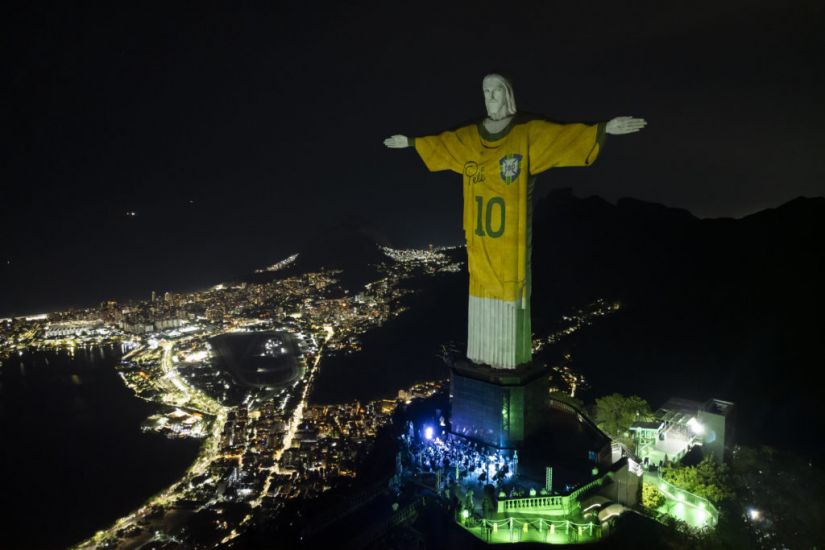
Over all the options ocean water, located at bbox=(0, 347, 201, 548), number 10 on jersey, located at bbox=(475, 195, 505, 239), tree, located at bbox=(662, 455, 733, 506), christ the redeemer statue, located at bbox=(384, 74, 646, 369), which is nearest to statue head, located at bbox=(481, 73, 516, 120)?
christ the redeemer statue, located at bbox=(384, 74, 646, 369)

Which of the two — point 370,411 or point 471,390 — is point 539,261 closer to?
point 370,411

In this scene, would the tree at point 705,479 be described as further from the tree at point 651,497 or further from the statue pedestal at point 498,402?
the statue pedestal at point 498,402

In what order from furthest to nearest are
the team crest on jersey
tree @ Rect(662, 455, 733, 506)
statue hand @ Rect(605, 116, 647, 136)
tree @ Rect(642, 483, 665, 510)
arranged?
tree @ Rect(642, 483, 665, 510)
tree @ Rect(662, 455, 733, 506)
the team crest on jersey
statue hand @ Rect(605, 116, 647, 136)

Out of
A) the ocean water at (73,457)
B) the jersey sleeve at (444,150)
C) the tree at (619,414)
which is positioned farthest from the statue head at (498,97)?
the ocean water at (73,457)

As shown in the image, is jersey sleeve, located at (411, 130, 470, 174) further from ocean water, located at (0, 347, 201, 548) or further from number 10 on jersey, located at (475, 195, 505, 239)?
ocean water, located at (0, 347, 201, 548)

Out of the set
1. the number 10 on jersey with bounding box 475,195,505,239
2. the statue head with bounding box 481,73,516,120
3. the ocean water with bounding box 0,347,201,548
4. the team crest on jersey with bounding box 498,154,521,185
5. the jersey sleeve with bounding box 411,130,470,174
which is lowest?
the ocean water with bounding box 0,347,201,548

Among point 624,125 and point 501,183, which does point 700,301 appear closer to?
point 501,183

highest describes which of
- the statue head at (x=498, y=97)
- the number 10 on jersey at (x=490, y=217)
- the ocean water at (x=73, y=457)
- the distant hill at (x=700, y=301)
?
the statue head at (x=498, y=97)
